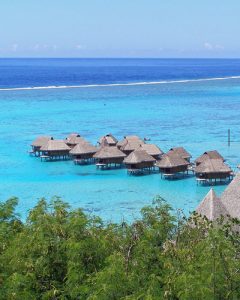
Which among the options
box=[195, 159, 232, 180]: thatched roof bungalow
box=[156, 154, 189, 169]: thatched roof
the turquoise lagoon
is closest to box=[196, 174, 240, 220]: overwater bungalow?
the turquoise lagoon

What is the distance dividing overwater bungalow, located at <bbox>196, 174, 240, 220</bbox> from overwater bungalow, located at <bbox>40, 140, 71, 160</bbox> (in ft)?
41.6

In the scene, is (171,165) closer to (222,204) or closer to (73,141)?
(73,141)

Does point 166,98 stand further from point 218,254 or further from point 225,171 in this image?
point 218,254

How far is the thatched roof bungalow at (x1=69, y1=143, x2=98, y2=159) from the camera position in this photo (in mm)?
24047

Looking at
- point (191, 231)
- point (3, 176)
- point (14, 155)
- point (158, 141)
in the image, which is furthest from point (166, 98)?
point (191, 231)

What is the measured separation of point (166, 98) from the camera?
5681 cm

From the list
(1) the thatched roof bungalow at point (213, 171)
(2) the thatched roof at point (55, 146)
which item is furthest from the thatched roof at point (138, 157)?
(2) the thatched roof at point (55, 146)

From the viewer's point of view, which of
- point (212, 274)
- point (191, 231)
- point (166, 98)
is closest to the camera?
point (212, 274)

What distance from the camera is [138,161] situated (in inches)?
859

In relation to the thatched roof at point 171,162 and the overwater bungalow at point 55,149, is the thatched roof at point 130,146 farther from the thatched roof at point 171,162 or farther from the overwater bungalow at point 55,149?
the overwater bungalow at point 55,149

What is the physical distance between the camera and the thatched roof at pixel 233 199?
12.9m

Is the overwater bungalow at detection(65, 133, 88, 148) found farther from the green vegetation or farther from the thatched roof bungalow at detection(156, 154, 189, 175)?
the green vegetation

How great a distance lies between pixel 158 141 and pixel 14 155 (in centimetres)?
758

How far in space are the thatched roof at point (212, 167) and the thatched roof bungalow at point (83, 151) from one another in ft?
18.1
